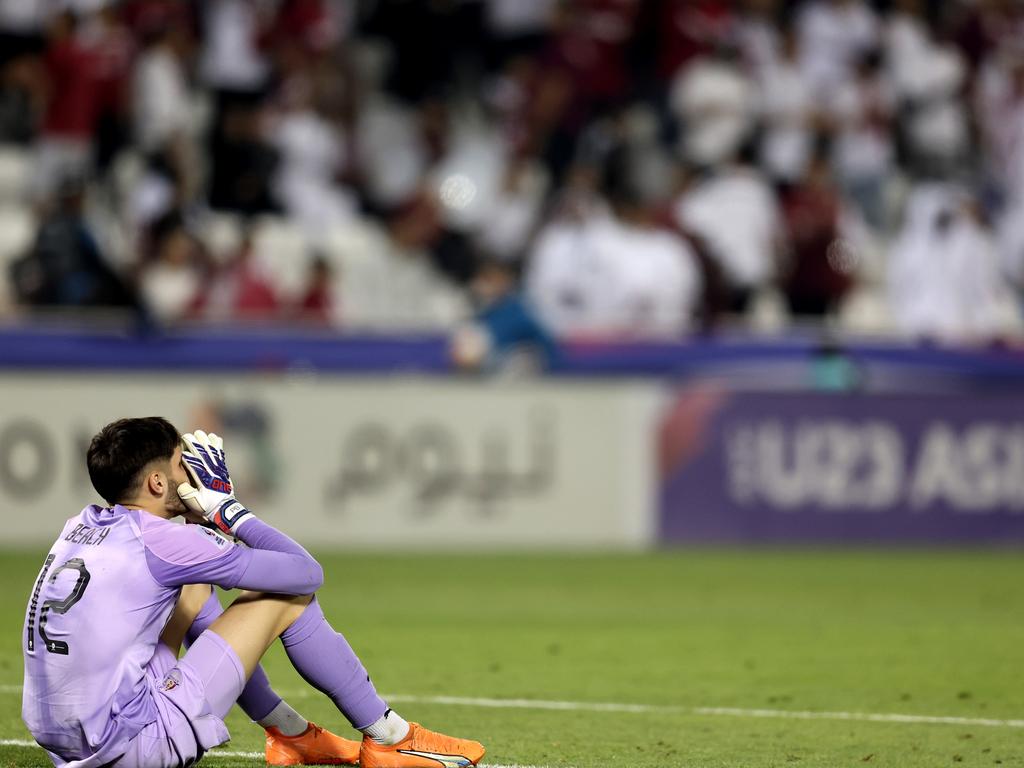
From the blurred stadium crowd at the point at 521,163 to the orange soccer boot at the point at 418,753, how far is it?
980 cm

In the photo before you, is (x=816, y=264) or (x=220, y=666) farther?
(x=816, y=264)

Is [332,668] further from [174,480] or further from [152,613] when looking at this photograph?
[174,480]

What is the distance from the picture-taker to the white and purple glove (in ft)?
17.8

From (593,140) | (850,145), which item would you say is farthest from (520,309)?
(850,145)

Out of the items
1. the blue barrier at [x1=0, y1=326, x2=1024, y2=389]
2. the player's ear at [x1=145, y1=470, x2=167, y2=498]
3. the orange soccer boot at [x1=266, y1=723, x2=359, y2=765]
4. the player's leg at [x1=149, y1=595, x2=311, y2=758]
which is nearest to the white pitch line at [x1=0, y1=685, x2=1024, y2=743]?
the orange soccer boot at [x1=266, y1=723, x2=359, y2=765]

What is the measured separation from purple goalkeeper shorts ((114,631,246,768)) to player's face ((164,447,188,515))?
0.42 metres

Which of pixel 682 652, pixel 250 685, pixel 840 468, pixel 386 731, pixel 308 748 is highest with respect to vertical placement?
pixel 250 685

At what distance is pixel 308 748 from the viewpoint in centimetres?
605

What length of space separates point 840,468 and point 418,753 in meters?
9.98

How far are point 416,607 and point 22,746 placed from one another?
4919 millimetres

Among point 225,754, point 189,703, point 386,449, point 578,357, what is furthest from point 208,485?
point 578,357

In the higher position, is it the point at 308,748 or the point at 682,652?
the point at 308,748

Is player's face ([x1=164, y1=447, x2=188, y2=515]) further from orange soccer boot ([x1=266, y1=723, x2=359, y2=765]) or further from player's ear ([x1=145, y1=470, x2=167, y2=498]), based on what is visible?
orange soccer boot ([x1=266, y1=723, x2=359, y2=765])

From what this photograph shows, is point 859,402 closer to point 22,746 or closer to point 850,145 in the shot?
point 850,145
